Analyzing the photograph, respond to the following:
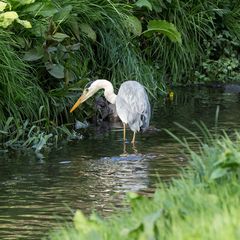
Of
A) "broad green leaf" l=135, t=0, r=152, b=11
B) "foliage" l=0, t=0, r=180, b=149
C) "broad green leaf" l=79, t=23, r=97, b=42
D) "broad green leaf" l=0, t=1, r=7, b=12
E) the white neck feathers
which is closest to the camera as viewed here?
"foliage" l=0, t=0, r=180, b=149

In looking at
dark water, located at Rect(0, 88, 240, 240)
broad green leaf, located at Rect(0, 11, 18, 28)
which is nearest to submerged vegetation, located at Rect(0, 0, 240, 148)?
broad green leaf, located at Rect(0, 11, 18, 28)

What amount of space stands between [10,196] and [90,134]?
13.1 ft

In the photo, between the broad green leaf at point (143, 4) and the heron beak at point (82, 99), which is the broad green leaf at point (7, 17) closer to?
the heron beak at point (82, 99)

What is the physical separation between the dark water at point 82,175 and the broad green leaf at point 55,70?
0.97 m

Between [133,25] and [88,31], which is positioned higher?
[133,25]

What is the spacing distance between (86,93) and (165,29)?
365 cm

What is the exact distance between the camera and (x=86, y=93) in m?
12.4

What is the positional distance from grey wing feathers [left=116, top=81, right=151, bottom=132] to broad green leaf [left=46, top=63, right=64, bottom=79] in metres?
0.88

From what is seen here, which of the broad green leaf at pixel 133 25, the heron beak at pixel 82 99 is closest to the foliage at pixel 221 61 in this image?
the broad green leaf at pixel 133 25

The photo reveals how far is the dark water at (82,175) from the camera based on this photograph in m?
7.51

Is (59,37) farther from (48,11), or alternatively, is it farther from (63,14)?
(48,11)

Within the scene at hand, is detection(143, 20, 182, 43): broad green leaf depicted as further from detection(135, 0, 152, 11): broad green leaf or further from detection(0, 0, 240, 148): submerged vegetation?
detection(135, 0, 152, 11): broad green leaf

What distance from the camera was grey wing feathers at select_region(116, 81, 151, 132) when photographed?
1172cm

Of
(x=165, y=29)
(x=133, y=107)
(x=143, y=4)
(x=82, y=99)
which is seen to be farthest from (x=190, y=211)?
(x=143, y=4)
